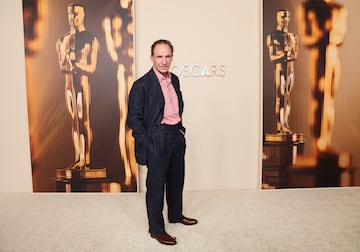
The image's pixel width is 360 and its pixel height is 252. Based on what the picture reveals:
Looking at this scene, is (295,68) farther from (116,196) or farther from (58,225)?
(58,225)

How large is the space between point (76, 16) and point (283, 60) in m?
2.46

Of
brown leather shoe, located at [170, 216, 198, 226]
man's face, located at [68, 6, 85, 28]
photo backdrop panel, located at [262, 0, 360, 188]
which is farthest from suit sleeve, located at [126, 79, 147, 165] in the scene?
photo backdrop panel, located at [262, 0, 360, 188]

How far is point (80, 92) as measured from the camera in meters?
3.69

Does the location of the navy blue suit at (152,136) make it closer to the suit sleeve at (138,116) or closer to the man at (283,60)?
the suit sleeve at (138,116)

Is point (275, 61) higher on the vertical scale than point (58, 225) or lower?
higher

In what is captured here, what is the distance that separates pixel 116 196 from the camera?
12.0 ft

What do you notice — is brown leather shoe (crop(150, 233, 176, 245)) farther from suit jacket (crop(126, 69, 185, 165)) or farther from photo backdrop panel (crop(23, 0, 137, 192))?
photo backdrop panel (crop(23, 0, 137, 192))

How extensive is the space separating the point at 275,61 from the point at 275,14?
0.54 metres

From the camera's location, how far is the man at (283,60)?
12.0 feet

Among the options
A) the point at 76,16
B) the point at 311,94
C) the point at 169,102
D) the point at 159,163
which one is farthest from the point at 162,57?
the point at 311,94

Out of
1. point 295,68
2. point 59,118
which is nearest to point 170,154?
point 59,118

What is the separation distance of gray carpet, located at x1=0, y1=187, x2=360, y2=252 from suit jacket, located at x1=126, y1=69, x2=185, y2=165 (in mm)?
712

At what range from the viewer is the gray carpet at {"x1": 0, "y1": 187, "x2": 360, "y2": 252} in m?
2.42

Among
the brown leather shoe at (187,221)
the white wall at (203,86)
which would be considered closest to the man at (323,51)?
the white wall at (203,86)
